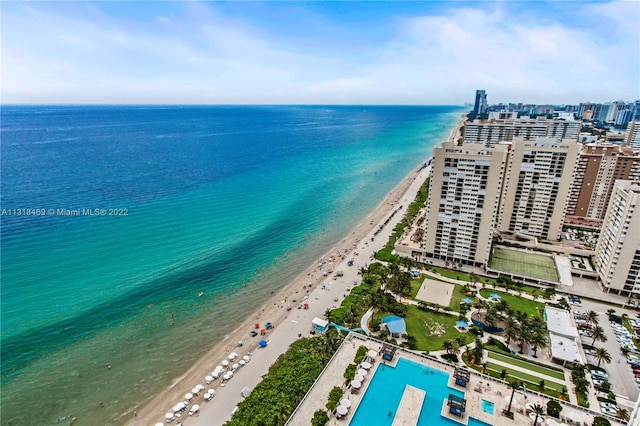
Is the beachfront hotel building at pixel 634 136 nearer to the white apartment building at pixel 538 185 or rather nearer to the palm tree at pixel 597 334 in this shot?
the white apartment building at pixel 538 185

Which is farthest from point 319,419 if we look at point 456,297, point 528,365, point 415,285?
point 456,297

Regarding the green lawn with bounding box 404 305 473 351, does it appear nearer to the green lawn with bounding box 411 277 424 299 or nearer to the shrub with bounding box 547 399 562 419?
the green lawn with bounding box 411 277 424 299

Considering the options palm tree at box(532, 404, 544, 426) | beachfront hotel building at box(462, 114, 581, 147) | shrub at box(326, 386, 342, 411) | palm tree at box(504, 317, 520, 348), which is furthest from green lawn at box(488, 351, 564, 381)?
beachfront hotel building at box(462, 114, 581, 147)

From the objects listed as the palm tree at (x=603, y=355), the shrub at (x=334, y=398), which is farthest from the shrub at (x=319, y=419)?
the palm tree at (x=603, y=355)

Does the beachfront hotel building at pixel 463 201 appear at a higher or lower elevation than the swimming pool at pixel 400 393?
higher

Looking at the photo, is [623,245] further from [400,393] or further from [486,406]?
[400,393]

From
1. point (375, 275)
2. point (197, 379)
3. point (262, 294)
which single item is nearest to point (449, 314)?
point (375, 275)
